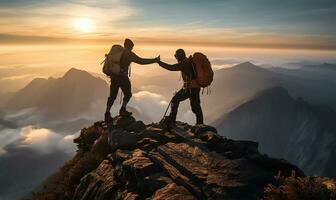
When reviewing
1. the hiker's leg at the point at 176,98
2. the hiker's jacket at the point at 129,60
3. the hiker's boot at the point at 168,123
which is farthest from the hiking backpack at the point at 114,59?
the hiker's boot at the point at 168,123

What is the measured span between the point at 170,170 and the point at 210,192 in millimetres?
2276

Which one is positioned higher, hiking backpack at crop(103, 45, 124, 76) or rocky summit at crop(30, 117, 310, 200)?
hiking backpack at crop(103, 45, 124, 76)

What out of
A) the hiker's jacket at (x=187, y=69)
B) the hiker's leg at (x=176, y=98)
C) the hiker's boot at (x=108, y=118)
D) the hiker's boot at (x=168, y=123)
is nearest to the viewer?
the hiker's jacket at (x=187, y=69)

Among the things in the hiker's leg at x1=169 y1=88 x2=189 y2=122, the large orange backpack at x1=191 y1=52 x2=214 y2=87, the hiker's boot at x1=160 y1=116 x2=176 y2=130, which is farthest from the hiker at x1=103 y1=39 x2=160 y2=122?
the hiker's boot at x1=160 y1=116 x2=176 y2=130

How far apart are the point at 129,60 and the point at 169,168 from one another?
25.9 ft

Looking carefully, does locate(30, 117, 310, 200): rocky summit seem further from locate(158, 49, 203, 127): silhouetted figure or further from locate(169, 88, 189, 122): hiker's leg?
locate(158, 49, 203, 127): silhouetted figure

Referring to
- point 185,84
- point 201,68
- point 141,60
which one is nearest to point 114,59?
point 141,60

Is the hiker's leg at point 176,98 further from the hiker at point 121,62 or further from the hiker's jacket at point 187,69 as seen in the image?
the hiker at point 121,62

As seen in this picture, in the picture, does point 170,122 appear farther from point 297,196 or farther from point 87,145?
point 297,196

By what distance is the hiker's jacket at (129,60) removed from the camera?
1848cm

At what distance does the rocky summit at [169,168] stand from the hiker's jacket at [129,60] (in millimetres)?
3103

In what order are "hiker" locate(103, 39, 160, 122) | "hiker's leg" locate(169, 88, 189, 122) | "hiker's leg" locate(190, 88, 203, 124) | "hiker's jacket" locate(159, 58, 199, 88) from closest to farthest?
"hiker's jacket" locate(159, 58, 199, 88) → "hiker's leg" locate(190, 88, 203, 124) → "hiker's leg" locate(169, 88, 189, 122) → "hiker" locate(103, 39, 160, 122)

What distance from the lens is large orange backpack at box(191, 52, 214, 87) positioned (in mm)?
17156

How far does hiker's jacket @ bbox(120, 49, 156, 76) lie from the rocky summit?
310cm
